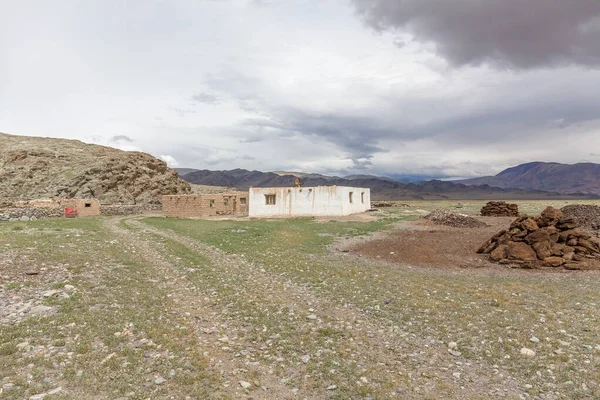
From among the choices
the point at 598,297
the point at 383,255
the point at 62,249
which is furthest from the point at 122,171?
the point at 598,297

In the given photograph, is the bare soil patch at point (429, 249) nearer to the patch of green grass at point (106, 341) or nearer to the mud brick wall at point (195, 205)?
the patch of green grass at point (106, 341)

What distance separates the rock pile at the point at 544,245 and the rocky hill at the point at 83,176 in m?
59.9

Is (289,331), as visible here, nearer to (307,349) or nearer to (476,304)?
(307,349)

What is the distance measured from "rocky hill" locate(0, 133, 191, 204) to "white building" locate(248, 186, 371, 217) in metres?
29.0

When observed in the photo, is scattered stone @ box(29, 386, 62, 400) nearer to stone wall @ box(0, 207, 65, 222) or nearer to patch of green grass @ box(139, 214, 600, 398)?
patch of green grass @ box(139, 214, 600, 398)

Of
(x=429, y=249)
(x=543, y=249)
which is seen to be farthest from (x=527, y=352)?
(x=429, y=249)

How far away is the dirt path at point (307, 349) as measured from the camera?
19.8 ft

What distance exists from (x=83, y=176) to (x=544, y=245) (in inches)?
2634

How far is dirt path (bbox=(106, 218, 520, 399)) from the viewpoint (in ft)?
19.8

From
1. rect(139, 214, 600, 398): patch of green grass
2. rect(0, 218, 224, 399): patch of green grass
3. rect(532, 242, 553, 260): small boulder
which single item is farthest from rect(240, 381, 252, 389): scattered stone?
rect(532, 242, 553, 260): small boulder

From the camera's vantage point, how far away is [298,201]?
149ft

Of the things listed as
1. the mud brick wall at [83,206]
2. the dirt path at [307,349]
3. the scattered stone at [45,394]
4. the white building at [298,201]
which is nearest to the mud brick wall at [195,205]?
the white building at [298,201]

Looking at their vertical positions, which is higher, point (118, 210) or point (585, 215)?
point (585, 215)

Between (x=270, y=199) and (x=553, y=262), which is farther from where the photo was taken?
(x=270, y=199)
